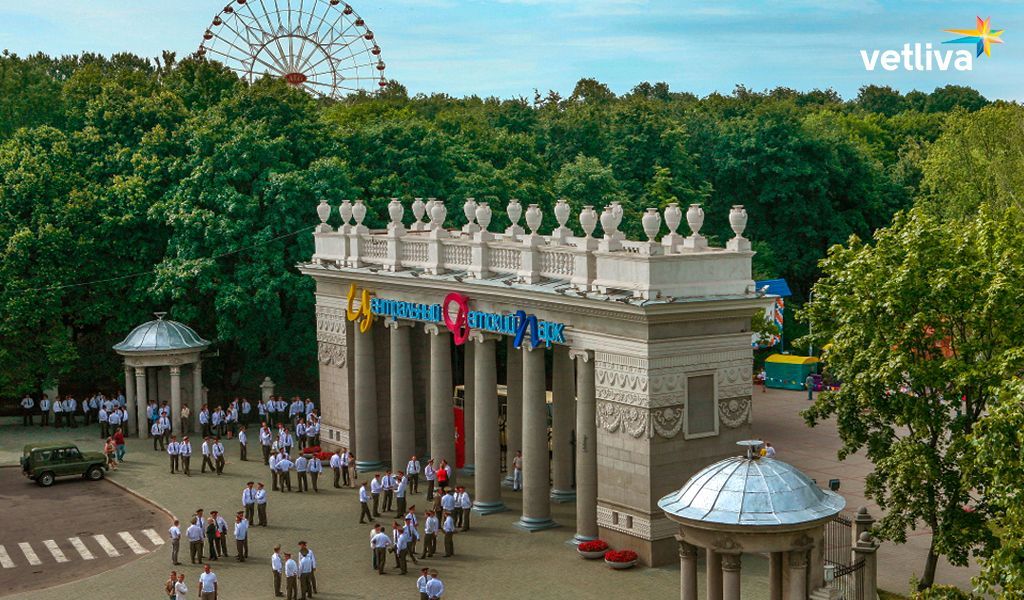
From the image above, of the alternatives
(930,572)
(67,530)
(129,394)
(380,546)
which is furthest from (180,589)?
(129,394)

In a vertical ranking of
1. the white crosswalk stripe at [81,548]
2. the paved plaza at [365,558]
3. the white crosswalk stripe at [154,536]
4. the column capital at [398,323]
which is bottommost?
the white crosswalk stripe at [81,548]

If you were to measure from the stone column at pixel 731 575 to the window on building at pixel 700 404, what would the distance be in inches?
505

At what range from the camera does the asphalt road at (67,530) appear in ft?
140

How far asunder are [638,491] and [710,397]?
3.58 meters

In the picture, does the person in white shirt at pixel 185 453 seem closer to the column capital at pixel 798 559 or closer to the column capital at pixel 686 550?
the column capital at pixel 686 550

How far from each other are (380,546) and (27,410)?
116 ft

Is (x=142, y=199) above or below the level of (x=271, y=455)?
above

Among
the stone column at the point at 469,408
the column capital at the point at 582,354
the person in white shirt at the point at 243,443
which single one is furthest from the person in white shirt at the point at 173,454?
the column capital at the point at 582,354

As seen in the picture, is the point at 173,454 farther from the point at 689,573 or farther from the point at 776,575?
the point at 776,575

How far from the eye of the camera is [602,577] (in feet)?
128

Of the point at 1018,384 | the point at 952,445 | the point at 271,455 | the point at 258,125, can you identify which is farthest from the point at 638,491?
the point at 258,125

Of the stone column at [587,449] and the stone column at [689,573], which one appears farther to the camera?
the stone column at [587,449]

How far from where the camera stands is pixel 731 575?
88.1 ft

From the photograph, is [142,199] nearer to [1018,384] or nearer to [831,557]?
[831,557]
